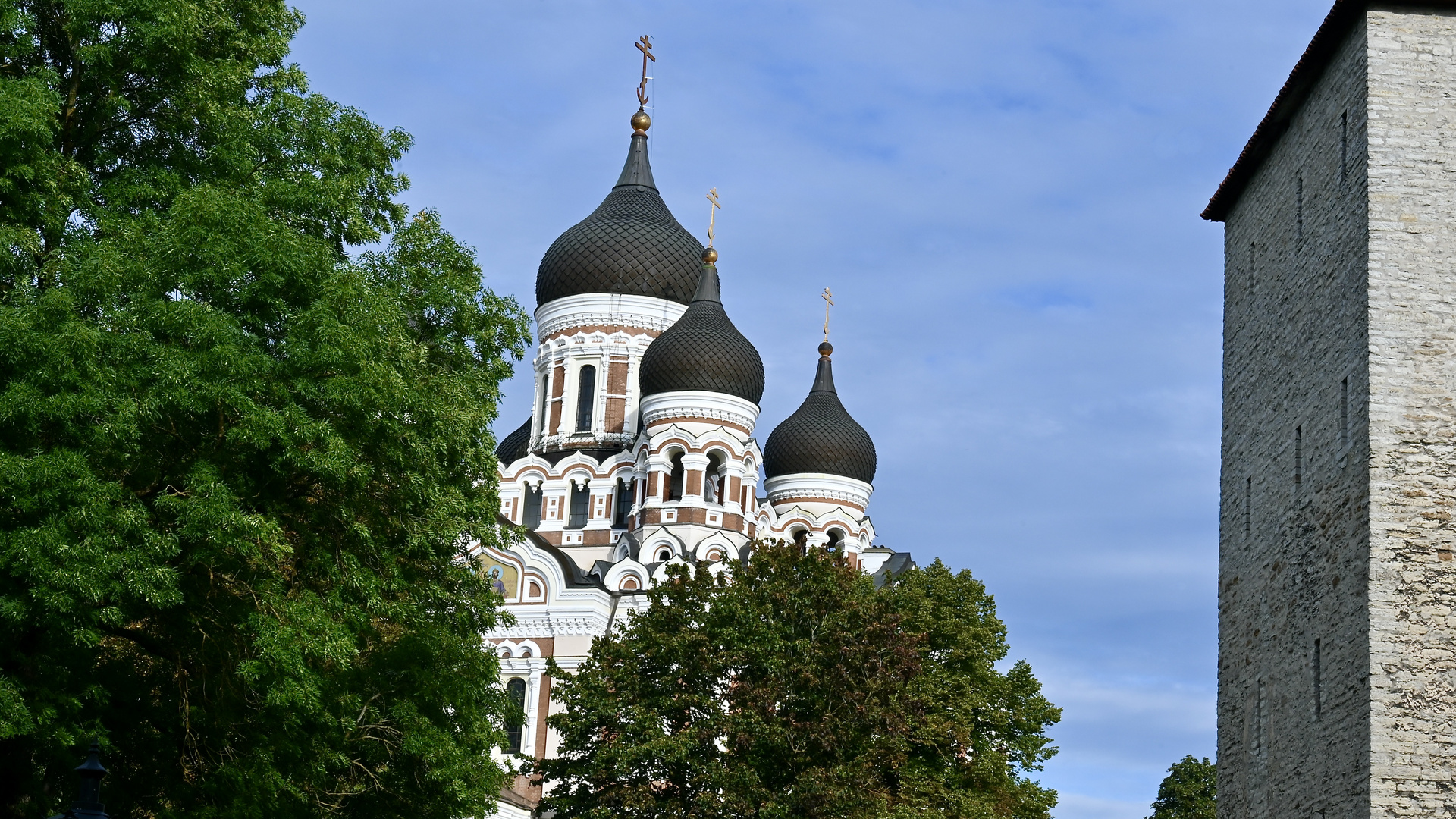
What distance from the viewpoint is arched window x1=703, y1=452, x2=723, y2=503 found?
→ 4584 cm

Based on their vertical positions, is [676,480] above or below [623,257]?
below

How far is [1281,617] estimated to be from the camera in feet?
70.5

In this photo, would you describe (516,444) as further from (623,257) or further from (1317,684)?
(1317,684)

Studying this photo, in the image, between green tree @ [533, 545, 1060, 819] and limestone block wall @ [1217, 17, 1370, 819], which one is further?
green tree @ [533, 545, 1060, 819]

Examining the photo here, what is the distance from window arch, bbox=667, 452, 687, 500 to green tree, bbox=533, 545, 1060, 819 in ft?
54.8

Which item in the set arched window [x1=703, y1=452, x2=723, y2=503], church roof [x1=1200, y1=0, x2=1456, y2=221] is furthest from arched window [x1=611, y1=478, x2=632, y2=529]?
church roof [x1=1200, y1=0, x2=1456, y2=221]

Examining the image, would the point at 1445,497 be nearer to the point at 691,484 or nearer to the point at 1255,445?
the point at 1255,445

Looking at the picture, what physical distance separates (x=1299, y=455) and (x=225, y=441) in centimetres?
1241

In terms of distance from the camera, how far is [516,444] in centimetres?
5144

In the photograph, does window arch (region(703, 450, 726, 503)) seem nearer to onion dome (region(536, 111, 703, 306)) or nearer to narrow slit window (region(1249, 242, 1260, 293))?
onion dome (region(536, 111, 703, 306))

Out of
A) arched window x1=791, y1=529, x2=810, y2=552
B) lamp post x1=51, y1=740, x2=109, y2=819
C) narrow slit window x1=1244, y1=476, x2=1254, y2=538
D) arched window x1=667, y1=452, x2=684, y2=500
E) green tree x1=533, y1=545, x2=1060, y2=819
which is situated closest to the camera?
lamp post x1=51, y1=740, x2=109, y2=819

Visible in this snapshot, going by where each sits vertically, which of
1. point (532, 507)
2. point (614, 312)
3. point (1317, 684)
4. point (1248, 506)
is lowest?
point (1317, 684)

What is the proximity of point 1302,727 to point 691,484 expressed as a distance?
1029 inches

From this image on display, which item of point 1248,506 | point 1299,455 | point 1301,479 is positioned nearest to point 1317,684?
point 1301,479
